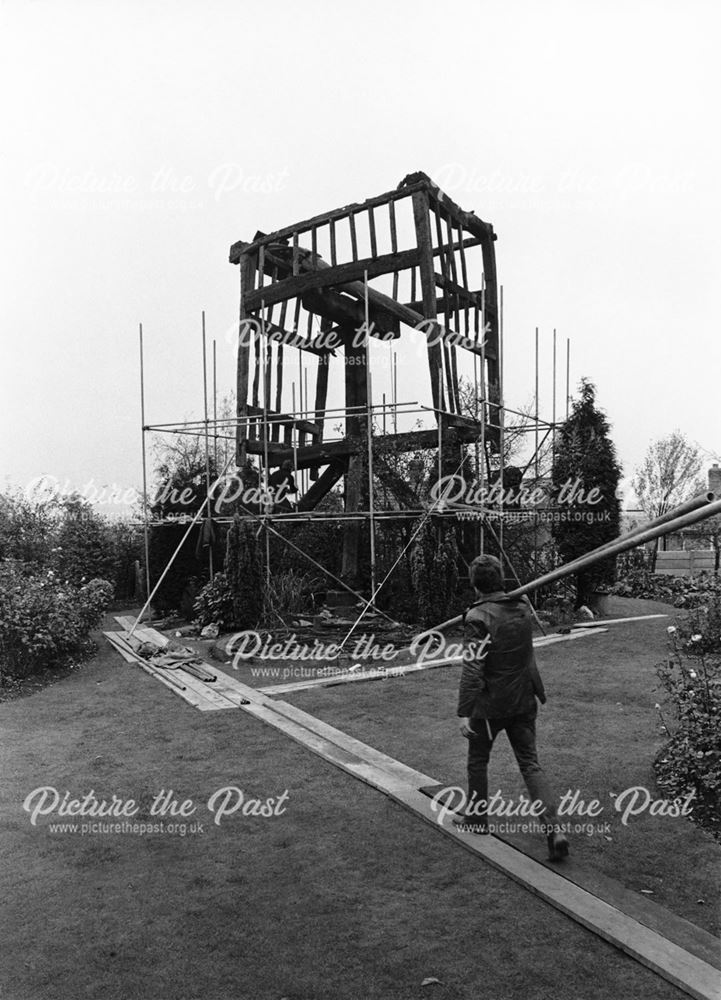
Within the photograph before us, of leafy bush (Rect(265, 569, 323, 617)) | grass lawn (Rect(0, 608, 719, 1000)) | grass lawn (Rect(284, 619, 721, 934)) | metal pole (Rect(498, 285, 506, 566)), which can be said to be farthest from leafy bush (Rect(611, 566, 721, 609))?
grass lawn (Rect(0, 608, 719, 1000))

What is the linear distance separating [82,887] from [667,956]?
2.96 metres

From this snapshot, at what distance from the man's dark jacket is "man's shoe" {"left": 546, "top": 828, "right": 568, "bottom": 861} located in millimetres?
669

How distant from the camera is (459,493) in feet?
Result: 45.3

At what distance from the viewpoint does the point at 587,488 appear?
1455 centimetres

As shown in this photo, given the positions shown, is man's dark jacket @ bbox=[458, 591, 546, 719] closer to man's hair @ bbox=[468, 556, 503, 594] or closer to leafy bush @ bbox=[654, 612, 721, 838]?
man's hair @ bbox=[468, 556, 503, 594]

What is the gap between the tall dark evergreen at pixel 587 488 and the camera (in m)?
14.4

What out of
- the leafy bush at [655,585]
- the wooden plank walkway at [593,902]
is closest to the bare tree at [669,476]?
Answer: the leafy bush at [655,585]

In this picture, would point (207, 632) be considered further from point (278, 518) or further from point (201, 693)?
point (201, 693)

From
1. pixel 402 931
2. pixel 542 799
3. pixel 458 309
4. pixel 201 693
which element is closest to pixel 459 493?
pixel 458 309

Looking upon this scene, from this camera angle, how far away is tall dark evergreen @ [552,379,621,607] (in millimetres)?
14445

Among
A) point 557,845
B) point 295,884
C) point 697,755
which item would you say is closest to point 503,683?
point 557,845

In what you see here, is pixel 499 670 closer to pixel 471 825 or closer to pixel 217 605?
pixel 471 825

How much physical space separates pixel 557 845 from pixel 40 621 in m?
8.78

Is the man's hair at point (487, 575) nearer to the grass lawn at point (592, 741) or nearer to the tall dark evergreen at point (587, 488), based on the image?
the grass lawn at point (592, 741)
